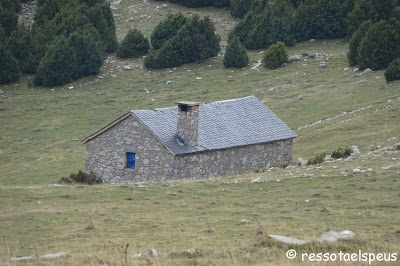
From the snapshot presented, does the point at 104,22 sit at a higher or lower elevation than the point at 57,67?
higher

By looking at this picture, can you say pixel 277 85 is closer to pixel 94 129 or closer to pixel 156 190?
pixel 94 129

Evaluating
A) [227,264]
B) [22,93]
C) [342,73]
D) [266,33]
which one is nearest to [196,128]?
[227,264]

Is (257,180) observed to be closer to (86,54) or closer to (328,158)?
(328,158)

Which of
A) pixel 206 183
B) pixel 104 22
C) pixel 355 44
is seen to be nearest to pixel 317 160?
pixel 206 183

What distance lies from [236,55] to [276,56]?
277cm

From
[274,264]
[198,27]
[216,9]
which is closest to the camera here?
[274,264]

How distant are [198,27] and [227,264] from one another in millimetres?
51521

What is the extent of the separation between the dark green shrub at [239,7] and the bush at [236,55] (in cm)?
1173

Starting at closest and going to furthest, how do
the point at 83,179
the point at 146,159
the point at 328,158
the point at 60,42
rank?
the point at 83,179, the point at 146,159, the point at 328,158, the point at 60,42

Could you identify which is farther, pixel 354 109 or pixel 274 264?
pixel 354 109

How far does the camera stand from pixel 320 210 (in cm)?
2712

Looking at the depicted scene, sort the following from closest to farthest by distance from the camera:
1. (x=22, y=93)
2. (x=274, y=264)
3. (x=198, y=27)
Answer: (x=274, y=264)
(x=22, y=93)
(x=198, y=27)

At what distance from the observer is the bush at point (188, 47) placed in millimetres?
67562

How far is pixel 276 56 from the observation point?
211 ft
